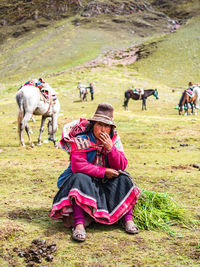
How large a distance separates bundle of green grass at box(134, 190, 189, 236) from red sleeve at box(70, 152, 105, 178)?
0.76 m

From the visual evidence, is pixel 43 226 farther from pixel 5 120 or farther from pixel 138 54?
pixel 138 54

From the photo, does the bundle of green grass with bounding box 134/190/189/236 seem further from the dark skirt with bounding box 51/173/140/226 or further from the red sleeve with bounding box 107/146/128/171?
the red sleeve with bounding box 107/146/128/171

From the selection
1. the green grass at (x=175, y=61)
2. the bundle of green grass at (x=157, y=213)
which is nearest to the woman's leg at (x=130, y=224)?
the bundle of green grass at (x=157, y=213)

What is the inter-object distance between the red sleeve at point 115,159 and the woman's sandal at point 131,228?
2.17ft

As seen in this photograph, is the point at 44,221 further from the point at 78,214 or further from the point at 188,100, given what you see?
the point at 188,100

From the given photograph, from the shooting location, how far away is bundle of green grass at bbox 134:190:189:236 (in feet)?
11.5

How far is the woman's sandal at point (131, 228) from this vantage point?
3.27m

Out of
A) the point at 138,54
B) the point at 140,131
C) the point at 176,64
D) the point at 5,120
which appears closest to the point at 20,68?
the point at 138,54

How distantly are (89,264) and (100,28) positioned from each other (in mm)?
79403

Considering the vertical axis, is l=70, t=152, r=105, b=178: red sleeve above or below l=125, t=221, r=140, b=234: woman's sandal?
above

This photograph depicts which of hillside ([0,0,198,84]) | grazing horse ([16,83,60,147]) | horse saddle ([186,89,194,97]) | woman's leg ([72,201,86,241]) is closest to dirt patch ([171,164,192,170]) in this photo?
woman's leg ([72,201,86,241])

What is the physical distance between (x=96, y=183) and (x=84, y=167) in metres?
0.28

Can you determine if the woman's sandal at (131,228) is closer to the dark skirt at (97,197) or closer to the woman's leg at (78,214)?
the dark skirt at (97,197)

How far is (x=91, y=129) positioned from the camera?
11.8ft
